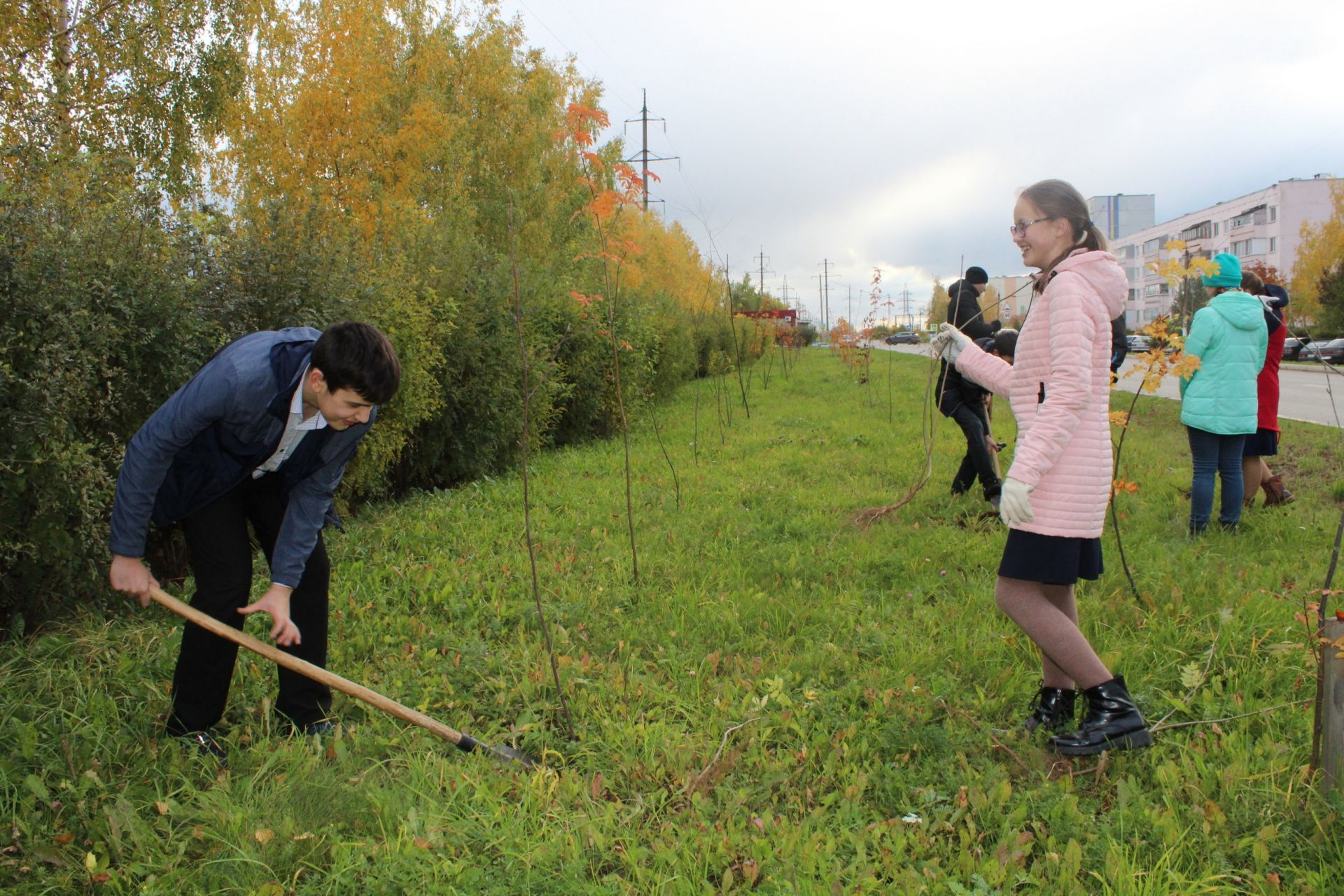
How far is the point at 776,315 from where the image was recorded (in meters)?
Answer: 22.3

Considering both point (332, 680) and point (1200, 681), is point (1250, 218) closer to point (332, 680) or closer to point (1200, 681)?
point (1200, 681)

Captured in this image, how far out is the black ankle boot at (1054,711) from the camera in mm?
2721

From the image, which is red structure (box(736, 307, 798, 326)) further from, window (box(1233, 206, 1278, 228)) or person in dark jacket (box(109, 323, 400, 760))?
window (box(1233, 206, 1278, 228))

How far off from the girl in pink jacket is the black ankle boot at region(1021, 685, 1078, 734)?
5 centimetres

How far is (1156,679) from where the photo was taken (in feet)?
10.2

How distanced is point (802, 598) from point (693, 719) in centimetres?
130

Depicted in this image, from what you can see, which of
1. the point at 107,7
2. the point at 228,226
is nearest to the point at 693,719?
the point at 228,226

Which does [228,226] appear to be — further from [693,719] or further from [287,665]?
[693,719]

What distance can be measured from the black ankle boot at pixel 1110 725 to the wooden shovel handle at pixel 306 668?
1.95 meters

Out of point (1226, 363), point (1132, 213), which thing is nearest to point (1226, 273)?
point (1226, 363)

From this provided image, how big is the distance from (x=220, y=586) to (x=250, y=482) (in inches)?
13.7

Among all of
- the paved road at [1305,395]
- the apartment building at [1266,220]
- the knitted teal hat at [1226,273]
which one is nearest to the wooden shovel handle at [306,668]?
the knitted teal hat at [1226,273]

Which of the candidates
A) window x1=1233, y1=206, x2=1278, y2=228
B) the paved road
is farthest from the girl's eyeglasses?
window x1=1233, y1=206, x2=1278, y2=228

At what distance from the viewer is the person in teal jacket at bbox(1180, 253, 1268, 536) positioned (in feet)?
15.1
